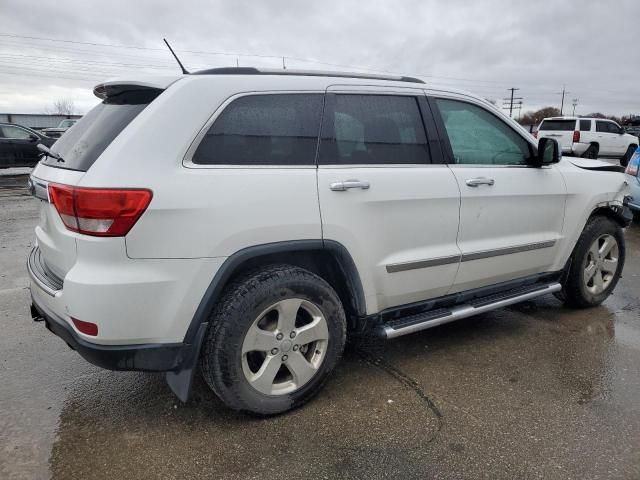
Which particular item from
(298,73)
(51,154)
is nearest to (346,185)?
(298,73)

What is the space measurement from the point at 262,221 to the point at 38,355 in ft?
7.02

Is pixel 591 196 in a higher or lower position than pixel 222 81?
lower

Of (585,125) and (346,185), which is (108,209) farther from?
(585,125)

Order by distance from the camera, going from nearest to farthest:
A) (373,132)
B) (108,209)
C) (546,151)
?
1. (108,209)
2. (373,132)
3. (546,151)

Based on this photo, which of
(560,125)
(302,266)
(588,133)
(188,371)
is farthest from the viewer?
(588,133)

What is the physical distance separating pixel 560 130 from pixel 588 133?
4.72 ft

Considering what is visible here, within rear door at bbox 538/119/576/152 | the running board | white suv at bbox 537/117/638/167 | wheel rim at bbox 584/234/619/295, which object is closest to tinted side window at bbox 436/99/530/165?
the running board

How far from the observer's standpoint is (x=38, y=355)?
Result: 3494mm

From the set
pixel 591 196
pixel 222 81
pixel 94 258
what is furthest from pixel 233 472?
pixel 591 196

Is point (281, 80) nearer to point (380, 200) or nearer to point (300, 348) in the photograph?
point (380, 200)

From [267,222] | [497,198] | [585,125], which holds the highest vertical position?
[267,222]

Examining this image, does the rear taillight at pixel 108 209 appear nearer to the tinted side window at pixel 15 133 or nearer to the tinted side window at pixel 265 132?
the tinted side window at pixel 265 132

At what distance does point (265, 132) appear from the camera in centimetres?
264

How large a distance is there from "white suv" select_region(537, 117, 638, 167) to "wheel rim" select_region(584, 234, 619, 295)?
1659cm
